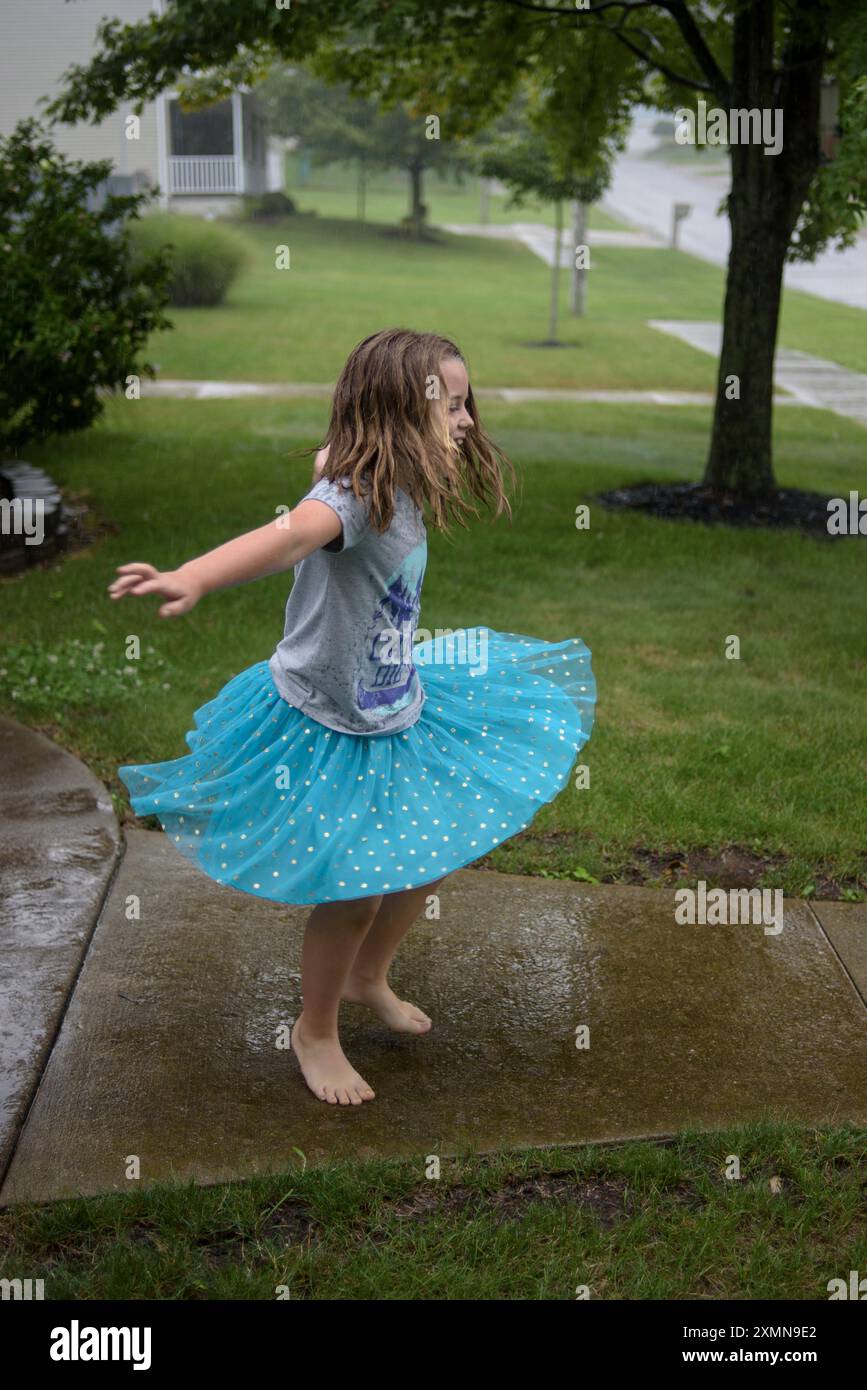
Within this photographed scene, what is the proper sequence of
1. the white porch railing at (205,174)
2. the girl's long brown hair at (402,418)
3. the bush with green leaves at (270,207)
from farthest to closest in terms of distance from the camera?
the bush with green leaves at (270,207)
the white porch railing at (205,174)
the girl's long brown hair at (402,418)

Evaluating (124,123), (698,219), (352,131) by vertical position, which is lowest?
(124,123)

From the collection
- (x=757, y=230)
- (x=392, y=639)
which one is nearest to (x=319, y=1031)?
Answer: (x=392, y=639)

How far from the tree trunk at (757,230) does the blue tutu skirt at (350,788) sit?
670 centimetres

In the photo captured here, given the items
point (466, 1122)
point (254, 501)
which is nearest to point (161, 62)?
point (254, 501)

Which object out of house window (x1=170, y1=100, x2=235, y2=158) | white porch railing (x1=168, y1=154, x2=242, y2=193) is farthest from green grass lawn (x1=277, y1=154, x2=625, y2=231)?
white porch railing (x1=168, y1=154, x2=242, y2=193)

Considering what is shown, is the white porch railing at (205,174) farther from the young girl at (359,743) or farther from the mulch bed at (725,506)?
the young girl at (359,743)

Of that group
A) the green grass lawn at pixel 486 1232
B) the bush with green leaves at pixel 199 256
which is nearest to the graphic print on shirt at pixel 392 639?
the green grass lawn at pixel 486 1232

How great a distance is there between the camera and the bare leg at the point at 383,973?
3312 millimetres

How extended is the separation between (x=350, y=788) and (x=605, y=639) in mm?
3811

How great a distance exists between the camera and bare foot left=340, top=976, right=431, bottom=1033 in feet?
11.1

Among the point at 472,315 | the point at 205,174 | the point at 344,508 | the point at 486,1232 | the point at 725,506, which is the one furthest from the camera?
the point at 205,174

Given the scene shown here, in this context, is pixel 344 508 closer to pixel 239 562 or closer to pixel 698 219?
pixel 239 562

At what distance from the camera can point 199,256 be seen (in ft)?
82.8

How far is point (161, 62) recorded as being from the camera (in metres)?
8.74
